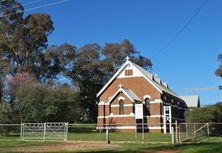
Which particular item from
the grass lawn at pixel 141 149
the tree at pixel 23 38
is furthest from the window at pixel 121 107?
the grass lawn at pixel 141 149

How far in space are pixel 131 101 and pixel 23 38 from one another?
25951 mm

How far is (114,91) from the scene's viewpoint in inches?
2266

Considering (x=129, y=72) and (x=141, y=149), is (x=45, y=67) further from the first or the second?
(x=141, y=149)

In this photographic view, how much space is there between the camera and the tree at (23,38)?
68188 millimetres

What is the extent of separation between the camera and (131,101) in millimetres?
52531

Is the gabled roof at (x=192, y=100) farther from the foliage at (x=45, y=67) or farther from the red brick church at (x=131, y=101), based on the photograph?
the red brick church at (x=131, y=101)

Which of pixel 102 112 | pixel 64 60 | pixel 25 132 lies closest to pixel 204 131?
pixel 25 132

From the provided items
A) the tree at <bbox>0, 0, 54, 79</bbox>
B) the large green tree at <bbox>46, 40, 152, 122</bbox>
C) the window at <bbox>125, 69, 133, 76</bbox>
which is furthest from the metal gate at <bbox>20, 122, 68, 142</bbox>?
the large green tree at <bbox>46, 40, 152, 122</bbox>

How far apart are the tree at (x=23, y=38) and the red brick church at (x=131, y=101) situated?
→ 1874cm

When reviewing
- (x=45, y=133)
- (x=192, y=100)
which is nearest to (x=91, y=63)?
(x=192, y=100)

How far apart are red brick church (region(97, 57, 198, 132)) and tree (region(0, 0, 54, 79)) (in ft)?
61.5

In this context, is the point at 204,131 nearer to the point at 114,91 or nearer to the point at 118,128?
the point at 118,128

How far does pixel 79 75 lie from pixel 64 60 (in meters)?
5.21

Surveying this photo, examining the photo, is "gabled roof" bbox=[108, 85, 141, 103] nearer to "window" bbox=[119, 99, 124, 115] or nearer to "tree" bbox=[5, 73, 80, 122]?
"window" bbox=[119, 99, 124, 115]
